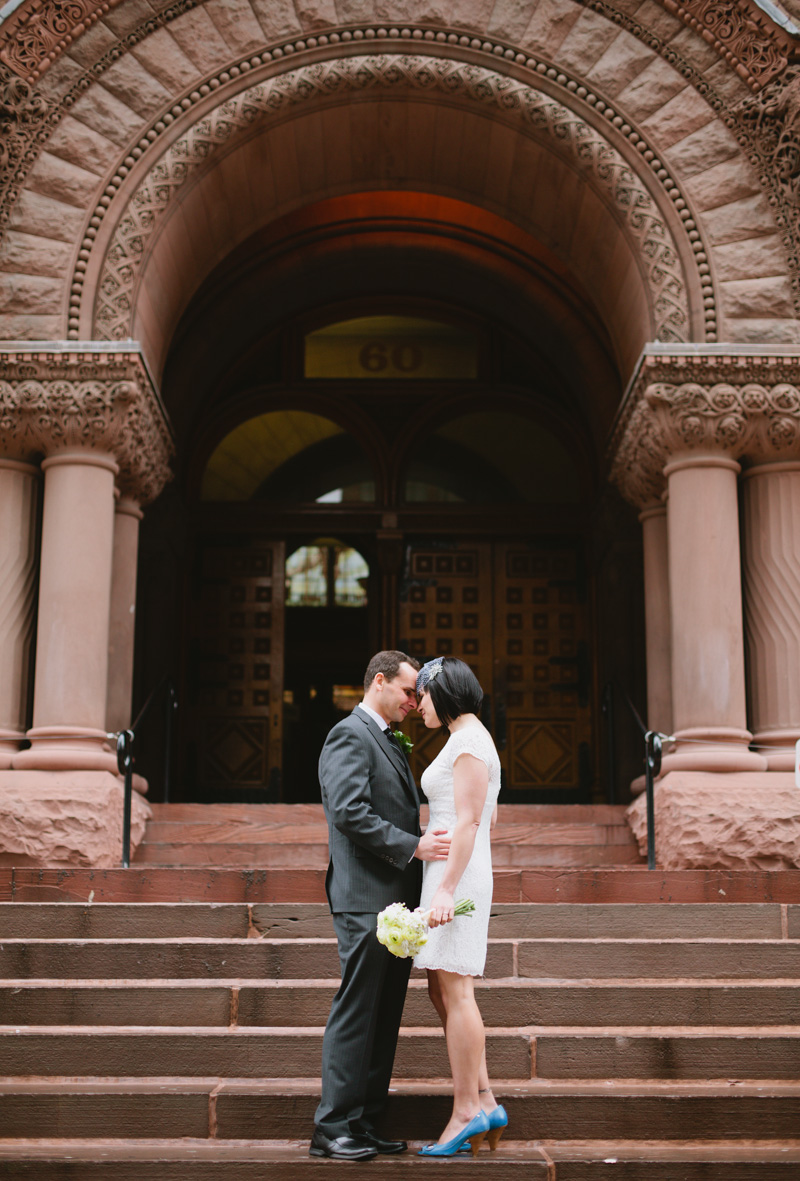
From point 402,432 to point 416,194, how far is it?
2683 mm

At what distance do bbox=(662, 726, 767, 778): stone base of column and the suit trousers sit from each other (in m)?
4.56

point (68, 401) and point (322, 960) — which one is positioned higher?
point (68, 401)

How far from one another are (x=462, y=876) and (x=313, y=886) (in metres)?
2.86

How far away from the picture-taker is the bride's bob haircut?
4.78 meters

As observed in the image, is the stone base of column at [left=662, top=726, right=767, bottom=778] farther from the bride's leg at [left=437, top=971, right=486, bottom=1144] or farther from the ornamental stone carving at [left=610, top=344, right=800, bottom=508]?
the bride's leg at [left=437, top=971, right=486, bottom=1144]

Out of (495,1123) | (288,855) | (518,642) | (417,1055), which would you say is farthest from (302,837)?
(518,642)

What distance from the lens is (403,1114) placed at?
4895 mm

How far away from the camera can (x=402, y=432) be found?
14.3 meters

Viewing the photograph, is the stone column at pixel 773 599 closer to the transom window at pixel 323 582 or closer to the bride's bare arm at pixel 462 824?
the bride's bare arm at pixel 462 824

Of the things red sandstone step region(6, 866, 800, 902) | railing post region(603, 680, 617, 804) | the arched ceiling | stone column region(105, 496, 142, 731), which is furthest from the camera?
the arched ceiling

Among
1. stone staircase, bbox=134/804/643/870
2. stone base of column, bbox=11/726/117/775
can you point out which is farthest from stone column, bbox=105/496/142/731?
stone base of column, bbox=11/726/117/775

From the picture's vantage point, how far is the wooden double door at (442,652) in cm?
1339

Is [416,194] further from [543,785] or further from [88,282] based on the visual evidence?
[543,785]

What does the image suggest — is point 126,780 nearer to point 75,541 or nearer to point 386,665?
point 75,541
